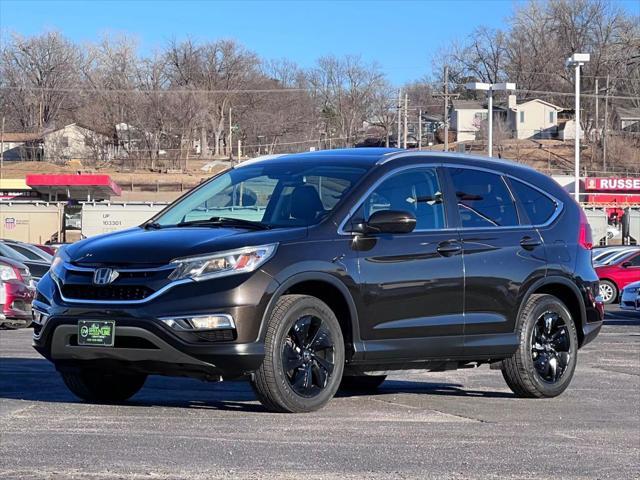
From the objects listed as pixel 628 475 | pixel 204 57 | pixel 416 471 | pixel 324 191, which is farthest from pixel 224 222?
pixel 204 57

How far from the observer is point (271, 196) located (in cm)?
786

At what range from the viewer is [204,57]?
93.4 m

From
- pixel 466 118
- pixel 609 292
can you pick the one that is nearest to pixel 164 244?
→ pixel 609 292

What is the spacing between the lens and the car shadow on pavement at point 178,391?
307 inches

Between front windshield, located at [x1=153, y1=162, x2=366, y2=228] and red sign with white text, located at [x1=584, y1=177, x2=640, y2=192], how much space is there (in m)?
58.9

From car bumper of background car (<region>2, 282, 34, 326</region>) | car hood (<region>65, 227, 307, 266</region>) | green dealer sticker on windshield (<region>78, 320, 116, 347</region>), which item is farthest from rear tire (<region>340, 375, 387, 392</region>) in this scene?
car bumper of background car (<region>2, 282, 34, 326</region>)

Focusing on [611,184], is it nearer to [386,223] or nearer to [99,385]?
[386,223]

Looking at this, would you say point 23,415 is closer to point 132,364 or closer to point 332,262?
point 132,364

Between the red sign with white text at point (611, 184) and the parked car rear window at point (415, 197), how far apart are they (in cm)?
5848

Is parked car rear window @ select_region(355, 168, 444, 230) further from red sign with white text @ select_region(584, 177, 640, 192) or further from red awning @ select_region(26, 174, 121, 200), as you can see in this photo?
red sign with white text @ select_region(584, 177, 640, 192)

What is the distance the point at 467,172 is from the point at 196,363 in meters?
2.97

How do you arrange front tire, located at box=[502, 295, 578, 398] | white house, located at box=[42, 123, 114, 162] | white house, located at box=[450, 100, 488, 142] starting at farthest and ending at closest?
white house, located at box=[450, 100, 488, 142]
white house, located at box=[42, 123, 114, 162]
front tire, located at box=[502, 295, 578, 398]

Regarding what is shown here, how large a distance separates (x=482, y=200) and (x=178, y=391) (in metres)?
2.83

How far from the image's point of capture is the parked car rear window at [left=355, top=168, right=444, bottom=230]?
7.91 m
